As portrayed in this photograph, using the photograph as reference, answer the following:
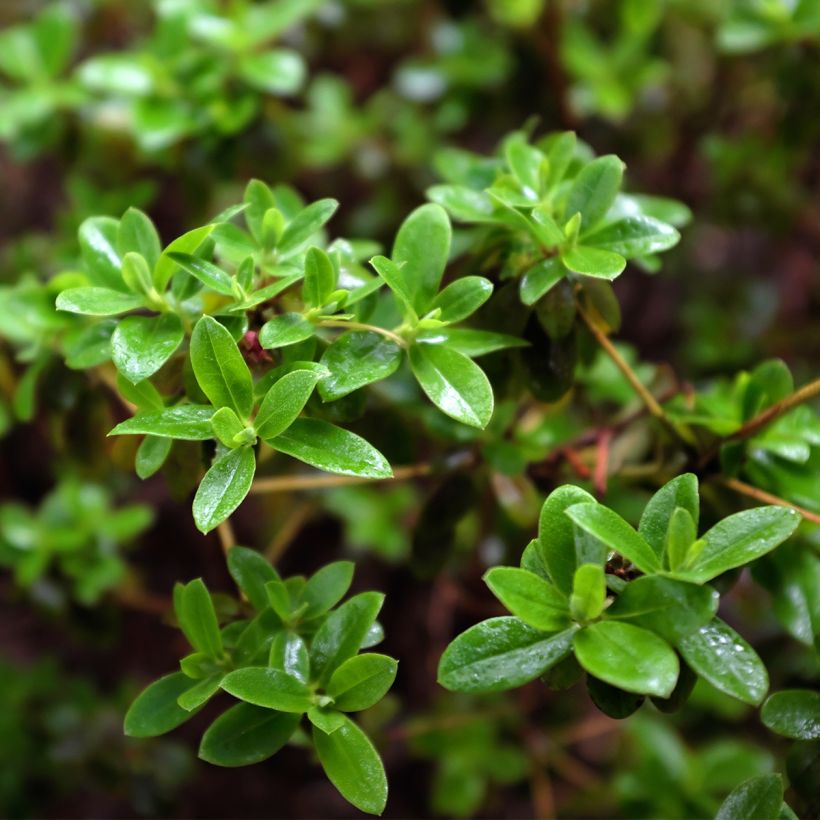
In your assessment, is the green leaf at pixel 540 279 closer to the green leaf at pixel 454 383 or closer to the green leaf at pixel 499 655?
the green leaf at pixel 454 383

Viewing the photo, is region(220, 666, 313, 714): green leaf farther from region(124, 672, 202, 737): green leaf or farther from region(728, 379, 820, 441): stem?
region(728, 379, 820, 441): stem

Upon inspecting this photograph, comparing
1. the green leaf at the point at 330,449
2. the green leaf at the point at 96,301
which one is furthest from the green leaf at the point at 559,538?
the green leaf at the point at 96,301

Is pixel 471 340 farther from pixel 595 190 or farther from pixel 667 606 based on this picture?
pixel 667 606

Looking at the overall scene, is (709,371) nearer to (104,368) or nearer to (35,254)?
(104,368)

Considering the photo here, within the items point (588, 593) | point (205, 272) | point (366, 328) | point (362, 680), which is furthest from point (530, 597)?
point (205, 272)

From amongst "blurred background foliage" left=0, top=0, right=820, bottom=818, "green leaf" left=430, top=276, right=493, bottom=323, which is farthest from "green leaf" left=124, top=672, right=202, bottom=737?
"green leaf" left=430, top=276, right=493, bottom=323

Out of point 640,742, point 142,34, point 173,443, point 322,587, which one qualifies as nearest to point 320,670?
point 322,587
